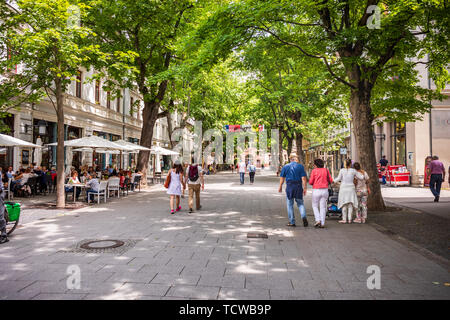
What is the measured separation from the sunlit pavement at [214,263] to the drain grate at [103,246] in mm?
120

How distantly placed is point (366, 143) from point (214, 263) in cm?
781

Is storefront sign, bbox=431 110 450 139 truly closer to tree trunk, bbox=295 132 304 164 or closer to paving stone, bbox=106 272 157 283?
tree trunk, bbox=295 132 304 164

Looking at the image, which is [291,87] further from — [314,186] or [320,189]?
[320,189]

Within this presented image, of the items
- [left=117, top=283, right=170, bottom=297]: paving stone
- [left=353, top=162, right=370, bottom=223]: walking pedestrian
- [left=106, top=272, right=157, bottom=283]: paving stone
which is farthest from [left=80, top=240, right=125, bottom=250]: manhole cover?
[left=353, top=162, right=370, bottom=223]: walking pedestrian

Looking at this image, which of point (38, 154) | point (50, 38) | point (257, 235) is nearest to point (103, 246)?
point (257, 235)

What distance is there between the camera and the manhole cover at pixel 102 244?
20.4ft

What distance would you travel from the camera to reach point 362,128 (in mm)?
11055

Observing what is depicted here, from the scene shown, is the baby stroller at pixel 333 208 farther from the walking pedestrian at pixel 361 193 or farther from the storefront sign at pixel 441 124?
the storefront sign at pixel 441 124

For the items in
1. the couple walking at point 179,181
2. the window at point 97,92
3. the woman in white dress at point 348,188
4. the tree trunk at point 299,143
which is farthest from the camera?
the tree trunk at point 299,143

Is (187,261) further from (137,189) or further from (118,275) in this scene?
(137,189)

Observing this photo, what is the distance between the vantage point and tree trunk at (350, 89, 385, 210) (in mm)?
10930

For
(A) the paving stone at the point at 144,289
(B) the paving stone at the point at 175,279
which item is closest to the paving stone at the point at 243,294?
(B) the paving stone at the point at 175,279

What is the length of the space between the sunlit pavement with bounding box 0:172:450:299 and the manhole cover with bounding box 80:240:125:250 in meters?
0.31

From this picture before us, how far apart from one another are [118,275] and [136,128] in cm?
3197
